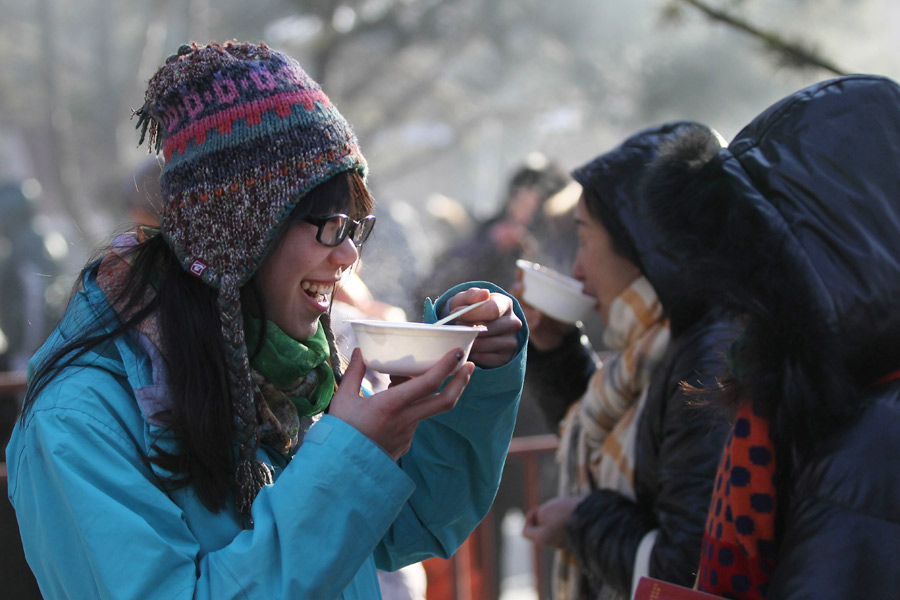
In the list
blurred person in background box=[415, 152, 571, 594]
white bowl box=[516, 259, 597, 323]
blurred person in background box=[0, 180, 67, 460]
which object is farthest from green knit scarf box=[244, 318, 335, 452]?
blurred person in background box=[0, 180, 67, 460]

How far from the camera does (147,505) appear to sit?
1.28 meters

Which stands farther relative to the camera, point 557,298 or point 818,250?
point 557,298

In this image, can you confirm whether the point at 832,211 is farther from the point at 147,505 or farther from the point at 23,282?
the point at 23,282

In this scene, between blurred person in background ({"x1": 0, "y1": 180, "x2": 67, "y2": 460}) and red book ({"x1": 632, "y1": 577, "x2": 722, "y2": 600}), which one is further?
blurred person in background ({"x1": 0, "y1": 180, "x2": 67, "y2": 460})

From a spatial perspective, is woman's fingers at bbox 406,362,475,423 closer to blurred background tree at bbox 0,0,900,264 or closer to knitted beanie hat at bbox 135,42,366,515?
knitted beanie hat at bbox 135,42,366,515

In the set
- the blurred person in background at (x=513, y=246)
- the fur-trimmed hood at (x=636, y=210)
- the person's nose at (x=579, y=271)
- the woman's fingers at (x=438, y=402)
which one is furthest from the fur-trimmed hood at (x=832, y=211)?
the blurred person in background at (x=513, y=246)

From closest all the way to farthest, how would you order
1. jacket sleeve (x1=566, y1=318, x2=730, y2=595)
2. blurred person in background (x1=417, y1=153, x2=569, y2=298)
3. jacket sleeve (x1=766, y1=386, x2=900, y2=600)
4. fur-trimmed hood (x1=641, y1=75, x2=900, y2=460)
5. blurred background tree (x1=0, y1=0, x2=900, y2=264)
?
1. jacket sleeve (x1=766, y1=386, x2=900, y2=600)
2. fur-trimmed hood (x1=641, y1=75, x2=900, y2=460)
3. jacket sleeve (x1=566, y1=318, x2=730, y2=595)
4. blurred person in background (x1=417, y1=153, x2=569, y2=298)
5. blurred background tree (x1=0, y1=0, x2=900, y2=264)

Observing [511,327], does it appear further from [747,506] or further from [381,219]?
[381,219]

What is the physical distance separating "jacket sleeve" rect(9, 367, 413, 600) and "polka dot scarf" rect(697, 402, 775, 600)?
0.61 metres

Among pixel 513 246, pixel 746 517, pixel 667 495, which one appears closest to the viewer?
pixel 746 517

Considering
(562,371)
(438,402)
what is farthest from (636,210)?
(438,402)

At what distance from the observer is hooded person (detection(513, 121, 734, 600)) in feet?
6.63

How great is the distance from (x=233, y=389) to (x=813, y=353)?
1.02 meters

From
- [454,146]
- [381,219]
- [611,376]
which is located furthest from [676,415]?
[454,146]
